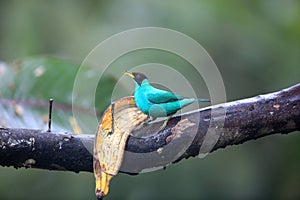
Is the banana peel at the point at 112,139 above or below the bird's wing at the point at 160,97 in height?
below

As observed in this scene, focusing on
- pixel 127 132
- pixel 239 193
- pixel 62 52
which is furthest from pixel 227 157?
pixel 127 132

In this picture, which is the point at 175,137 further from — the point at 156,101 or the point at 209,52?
the point at 209,52

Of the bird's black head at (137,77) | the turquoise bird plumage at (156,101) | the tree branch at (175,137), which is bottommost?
the tree branch at (175,137)

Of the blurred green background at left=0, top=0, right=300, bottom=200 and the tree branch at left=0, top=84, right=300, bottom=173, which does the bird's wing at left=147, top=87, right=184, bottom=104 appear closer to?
the tree branch at left=0, top=84, right=300, bottom=173

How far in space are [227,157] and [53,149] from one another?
185cm

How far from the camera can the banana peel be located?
90 centimetres

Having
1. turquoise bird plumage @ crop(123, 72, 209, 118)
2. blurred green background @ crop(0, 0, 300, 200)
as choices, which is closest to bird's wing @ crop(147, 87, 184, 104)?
turquoise bird plumage @ crop(123, 72, 209, 118)

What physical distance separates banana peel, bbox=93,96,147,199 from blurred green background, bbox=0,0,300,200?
5.08 ft

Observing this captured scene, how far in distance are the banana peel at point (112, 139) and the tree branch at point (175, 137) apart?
0.6 inches

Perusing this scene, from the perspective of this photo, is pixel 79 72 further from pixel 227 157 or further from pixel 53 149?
pixel 227 157

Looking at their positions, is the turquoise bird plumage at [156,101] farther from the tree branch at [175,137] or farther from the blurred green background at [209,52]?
the blurred green background at [209,52]

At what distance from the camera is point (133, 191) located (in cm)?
260

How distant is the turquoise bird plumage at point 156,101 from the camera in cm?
89

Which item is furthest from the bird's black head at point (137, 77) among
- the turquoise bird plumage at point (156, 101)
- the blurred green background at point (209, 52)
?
the blurred green background at point (209, 52)
